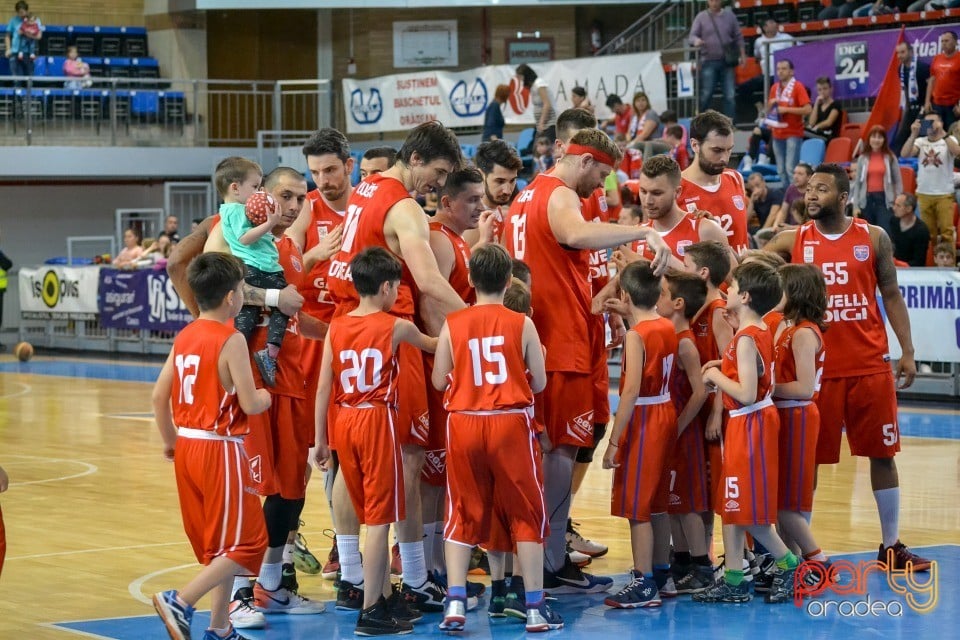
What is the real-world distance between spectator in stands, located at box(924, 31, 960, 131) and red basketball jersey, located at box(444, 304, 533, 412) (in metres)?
13.8

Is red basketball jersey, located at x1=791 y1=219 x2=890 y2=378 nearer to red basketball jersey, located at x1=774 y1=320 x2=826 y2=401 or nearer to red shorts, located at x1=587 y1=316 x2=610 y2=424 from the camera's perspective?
red basketball jersey, located at x1=774 y1=320 x2=826 y2=401

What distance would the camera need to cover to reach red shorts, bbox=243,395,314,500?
7.32 meters

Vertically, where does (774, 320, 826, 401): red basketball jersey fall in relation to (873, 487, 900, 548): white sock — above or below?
above

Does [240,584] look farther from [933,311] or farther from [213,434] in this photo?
[933,311]

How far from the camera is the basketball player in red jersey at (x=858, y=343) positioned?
8078 mm

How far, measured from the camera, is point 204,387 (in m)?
6.32

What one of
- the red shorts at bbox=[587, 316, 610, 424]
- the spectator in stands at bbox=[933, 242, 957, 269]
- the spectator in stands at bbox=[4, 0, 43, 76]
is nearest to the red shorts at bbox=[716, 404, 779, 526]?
the red shorts at bbox=[587, 316, 610, 424]

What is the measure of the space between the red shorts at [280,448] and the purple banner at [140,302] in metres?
15.7

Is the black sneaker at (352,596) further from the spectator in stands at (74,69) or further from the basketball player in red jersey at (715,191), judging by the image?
the spectator in stands at (74,69)

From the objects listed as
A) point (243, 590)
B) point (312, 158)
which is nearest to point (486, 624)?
point (243, 590)

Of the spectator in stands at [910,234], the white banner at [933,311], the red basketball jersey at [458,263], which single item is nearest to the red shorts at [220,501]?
the red basketball jersey at [458,263]

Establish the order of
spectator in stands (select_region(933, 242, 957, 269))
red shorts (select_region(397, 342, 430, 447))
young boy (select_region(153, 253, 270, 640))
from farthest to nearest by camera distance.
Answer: spectator in stands (select_region(933, 242, 957, 269)), red shorts (select_region(397, 342, 430, 447)), young boy (select_region(153, 253, 270, 640))

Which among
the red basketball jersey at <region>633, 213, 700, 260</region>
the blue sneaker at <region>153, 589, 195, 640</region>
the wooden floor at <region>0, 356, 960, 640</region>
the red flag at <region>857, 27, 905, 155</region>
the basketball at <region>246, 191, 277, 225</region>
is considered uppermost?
the red flag at <region>857, 27, 905, 155</region>

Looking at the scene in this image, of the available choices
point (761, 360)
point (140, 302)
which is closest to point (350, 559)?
point (761, 360)
